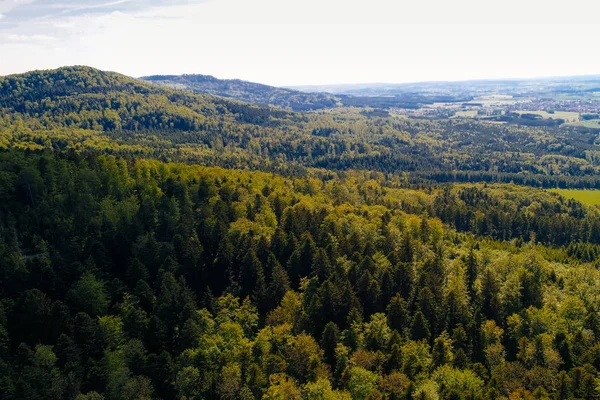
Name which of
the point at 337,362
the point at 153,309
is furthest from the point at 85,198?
the point at 337,362

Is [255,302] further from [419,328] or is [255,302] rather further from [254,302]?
[419,328]

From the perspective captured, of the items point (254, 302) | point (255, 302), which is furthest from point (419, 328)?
point (254, 302)

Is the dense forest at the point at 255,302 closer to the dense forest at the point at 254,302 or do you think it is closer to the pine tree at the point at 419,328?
the pine tree at the point at 419,328

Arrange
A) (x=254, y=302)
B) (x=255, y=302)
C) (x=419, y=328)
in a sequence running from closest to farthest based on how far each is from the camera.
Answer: (x=419, y=328)
(x=255, y=302)
(x=254, y=302)

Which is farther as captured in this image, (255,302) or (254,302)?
(254,302)

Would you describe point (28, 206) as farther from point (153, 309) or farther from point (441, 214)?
point (441, 214)

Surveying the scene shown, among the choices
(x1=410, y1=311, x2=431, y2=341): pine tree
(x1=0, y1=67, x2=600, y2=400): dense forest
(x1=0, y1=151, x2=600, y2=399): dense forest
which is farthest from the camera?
(x1=410, y1=311, x2=431, y2=341): pine tree

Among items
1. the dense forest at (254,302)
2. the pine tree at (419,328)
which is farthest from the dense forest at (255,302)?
the dense forest at (254,302)

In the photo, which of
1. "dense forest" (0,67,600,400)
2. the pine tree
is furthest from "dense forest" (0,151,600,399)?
"dense forest" (0,67,600,400)

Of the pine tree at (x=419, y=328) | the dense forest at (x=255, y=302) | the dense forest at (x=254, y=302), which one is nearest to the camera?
the dense forest at (x=255, y=302)

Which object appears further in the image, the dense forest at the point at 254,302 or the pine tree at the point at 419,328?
the pine tree at the point at 419,328

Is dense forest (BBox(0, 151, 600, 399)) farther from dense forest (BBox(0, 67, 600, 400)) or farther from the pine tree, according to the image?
dense forest (BBox(0, 67, 600, 400))
